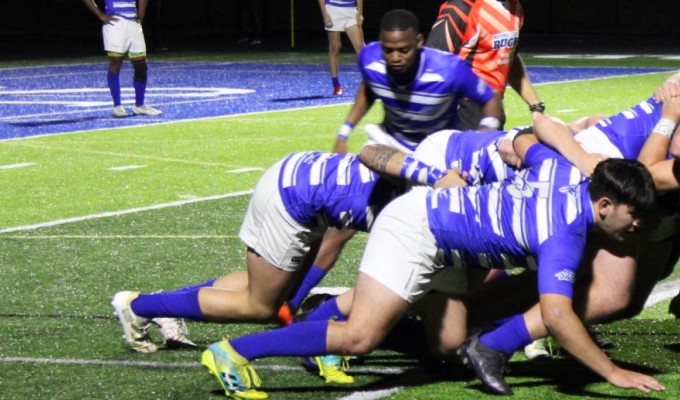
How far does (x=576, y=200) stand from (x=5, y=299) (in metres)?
3.43

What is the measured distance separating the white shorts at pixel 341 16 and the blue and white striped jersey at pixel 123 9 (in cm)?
287

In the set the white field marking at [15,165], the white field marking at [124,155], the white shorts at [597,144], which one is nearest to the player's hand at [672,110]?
the white shorts at [597,144]

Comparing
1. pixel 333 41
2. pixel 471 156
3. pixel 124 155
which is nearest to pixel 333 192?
pixel 471 156

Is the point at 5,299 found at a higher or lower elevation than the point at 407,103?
lower

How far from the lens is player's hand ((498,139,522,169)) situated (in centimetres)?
556

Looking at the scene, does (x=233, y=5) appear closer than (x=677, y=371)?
No

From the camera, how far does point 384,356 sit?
616cm

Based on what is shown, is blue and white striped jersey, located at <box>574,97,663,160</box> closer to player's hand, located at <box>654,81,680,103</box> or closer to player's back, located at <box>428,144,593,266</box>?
player's hand, located at <box>654,81,680,103</box>

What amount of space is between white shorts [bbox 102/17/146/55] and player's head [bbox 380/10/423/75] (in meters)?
10.3

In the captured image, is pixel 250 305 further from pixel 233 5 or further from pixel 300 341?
pixel 233 5

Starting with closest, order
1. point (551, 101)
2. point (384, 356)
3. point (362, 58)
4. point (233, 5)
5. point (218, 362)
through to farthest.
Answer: point (218, 362) → point (384, 356) → point (362, 58) → point (551, 101) → point (233, 5)

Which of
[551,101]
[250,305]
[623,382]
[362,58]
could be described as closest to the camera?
[623,382]

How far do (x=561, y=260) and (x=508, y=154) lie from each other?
731 mm

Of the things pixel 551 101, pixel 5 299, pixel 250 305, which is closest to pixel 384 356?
pixel 250 305
